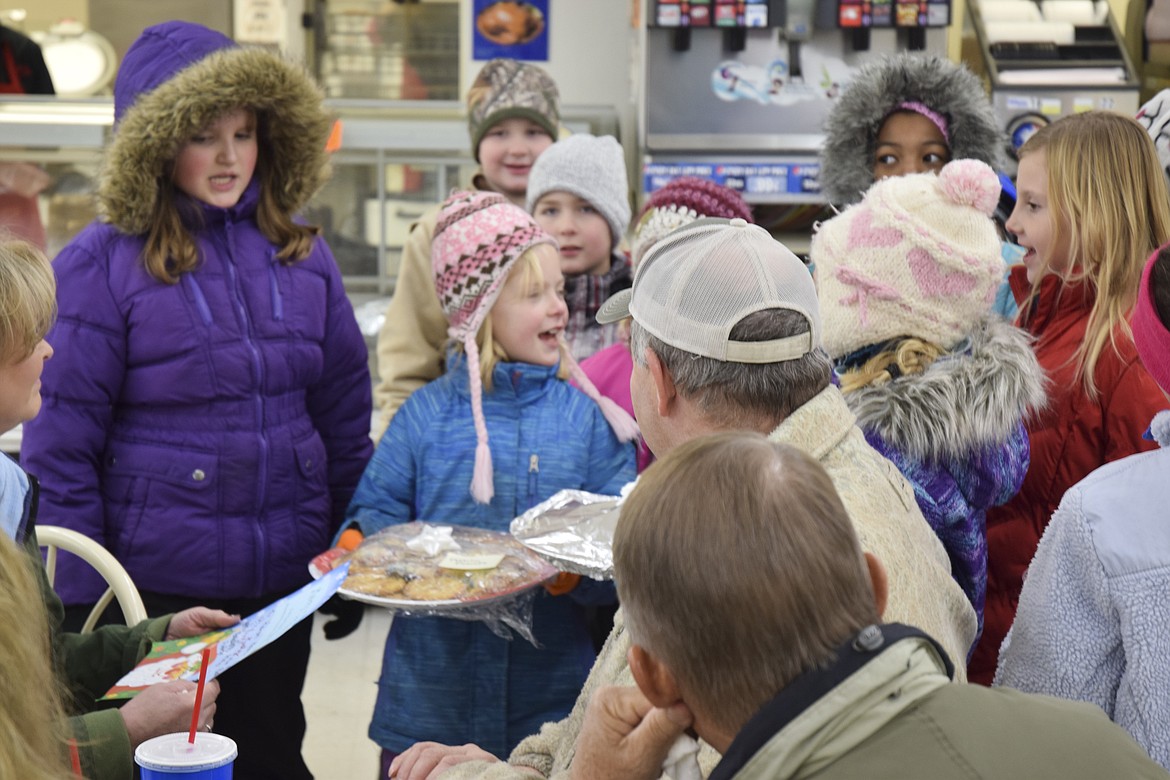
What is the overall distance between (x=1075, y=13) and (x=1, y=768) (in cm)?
554

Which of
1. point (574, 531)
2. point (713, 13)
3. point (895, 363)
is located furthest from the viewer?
point (713, 13)

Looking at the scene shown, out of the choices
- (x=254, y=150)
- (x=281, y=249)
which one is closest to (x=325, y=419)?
(x=281, y=249)

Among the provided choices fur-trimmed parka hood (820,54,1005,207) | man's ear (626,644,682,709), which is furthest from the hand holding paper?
fur-trimmed parka hood (820,54,1005,207)

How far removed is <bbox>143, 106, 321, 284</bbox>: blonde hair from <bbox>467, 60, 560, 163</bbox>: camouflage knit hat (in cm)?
92

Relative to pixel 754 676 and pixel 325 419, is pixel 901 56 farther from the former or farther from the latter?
pixel 754 676

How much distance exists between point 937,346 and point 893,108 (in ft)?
5.06

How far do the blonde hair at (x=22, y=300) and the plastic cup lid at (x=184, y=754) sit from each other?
0.67m

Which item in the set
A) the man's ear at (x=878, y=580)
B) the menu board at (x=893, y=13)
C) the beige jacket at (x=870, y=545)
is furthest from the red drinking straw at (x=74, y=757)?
the menu board at (x=893, y=13)

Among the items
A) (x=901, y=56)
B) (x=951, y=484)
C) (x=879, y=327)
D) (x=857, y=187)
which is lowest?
(x=951, y=484)

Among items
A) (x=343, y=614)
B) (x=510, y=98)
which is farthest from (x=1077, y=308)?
(x=510, y=98)

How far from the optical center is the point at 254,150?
2.78m

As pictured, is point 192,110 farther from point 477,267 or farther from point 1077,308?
point 1077,308

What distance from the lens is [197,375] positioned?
256 cm

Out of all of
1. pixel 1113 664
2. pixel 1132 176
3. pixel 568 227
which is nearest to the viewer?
pixel 1113 664
